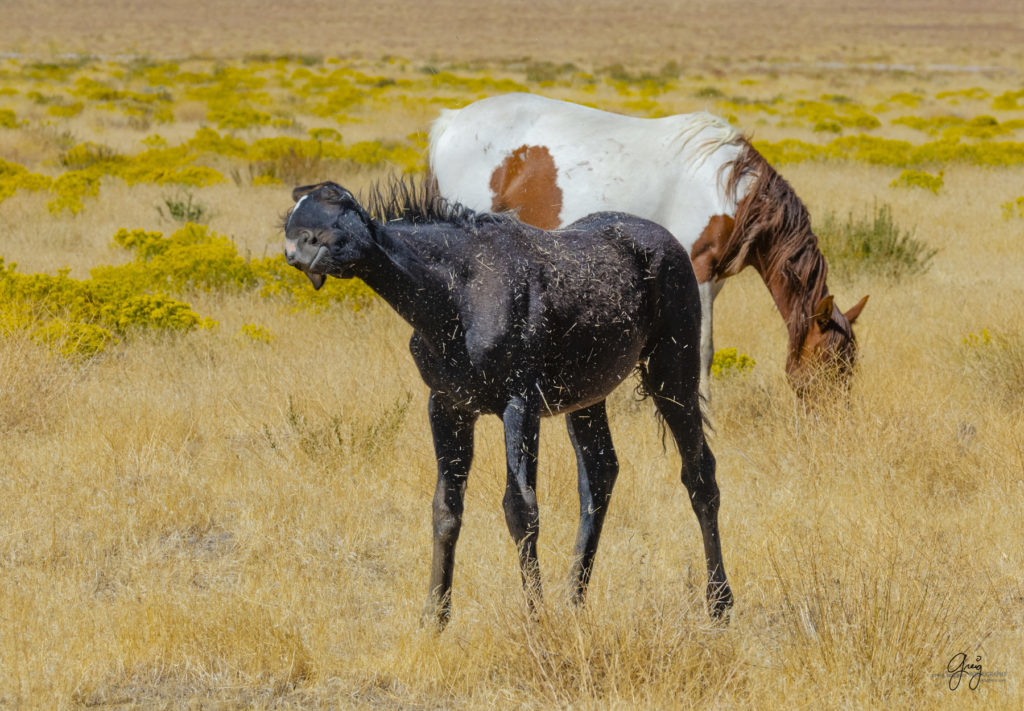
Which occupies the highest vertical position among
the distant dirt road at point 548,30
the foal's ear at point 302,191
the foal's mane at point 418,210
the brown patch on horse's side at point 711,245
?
the distant dirt road at point 548,30

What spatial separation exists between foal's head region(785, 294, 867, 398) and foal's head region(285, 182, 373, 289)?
352 cm

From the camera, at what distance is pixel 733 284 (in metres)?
10.2

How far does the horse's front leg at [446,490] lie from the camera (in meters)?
3.73

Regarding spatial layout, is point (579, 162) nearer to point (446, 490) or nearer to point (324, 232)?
point (446, 490)

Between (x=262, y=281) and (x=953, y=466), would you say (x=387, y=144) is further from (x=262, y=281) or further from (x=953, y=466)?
(x=953, y=466)

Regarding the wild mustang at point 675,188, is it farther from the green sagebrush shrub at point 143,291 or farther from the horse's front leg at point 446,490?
the horse's front leg at point 446,490

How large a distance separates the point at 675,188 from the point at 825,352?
5.16 ft

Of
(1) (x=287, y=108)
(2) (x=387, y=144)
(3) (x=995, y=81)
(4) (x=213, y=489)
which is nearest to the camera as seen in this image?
(4) (x=213, y=489)

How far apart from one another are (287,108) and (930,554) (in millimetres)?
26499

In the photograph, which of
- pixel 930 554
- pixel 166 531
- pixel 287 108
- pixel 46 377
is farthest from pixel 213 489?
pixel 287 108

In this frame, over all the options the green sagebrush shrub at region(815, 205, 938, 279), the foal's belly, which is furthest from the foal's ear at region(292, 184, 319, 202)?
the green sagebrush shrub at region(815, 205, 938, 279)

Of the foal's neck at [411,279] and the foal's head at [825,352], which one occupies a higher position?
the foal's neck at [411,279]

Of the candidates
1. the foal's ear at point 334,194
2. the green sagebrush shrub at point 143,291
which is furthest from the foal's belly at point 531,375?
the green sagebrush shrub at point 143,291

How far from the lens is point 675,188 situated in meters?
6.91
